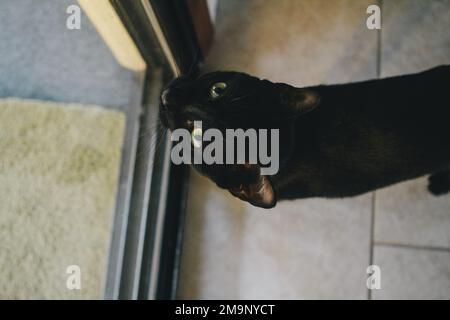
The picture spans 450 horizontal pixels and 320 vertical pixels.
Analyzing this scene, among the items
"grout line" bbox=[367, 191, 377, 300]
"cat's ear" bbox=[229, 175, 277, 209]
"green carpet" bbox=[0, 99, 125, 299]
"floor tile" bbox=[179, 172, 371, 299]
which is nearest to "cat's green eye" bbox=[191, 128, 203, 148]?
"cat's ear" bbox=[229, 175, 277, 209]

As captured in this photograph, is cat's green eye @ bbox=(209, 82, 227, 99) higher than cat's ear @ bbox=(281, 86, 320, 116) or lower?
higher

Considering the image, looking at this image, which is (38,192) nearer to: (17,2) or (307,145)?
(17,2)

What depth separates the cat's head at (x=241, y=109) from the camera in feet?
2.12

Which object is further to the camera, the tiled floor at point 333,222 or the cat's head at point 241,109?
the tiled floor at point 333,222

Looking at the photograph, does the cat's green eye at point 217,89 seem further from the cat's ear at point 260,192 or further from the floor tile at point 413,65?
the floor tile at point 413,65

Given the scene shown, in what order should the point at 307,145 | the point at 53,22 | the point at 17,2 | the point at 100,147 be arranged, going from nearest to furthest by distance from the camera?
the point at 17,2 < the point at 53,22 < the point at 307,145 < the point at 100,147

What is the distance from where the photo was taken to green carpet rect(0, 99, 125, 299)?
73cm

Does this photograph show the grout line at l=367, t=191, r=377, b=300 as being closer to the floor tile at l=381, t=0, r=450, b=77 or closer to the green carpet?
the floor tile at l=381, t=0, r=450, b=77

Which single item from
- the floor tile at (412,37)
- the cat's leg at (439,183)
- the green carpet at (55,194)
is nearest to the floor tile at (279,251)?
the cat's leg at (439,183)

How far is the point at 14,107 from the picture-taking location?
0.75 metres

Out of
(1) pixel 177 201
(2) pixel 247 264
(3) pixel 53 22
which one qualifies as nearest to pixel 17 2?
(3) pixel 53 22

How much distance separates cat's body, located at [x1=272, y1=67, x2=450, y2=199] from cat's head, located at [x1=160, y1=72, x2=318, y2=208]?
13 centimetres

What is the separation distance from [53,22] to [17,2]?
Answer: 118 mm

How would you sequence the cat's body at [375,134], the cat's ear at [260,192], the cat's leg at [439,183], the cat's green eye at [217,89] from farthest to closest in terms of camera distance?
the cat's leg at [439,183]
the cat's body at [375,134]
the cat's green eye at [217,89]
the cat's ear at [260,192]
